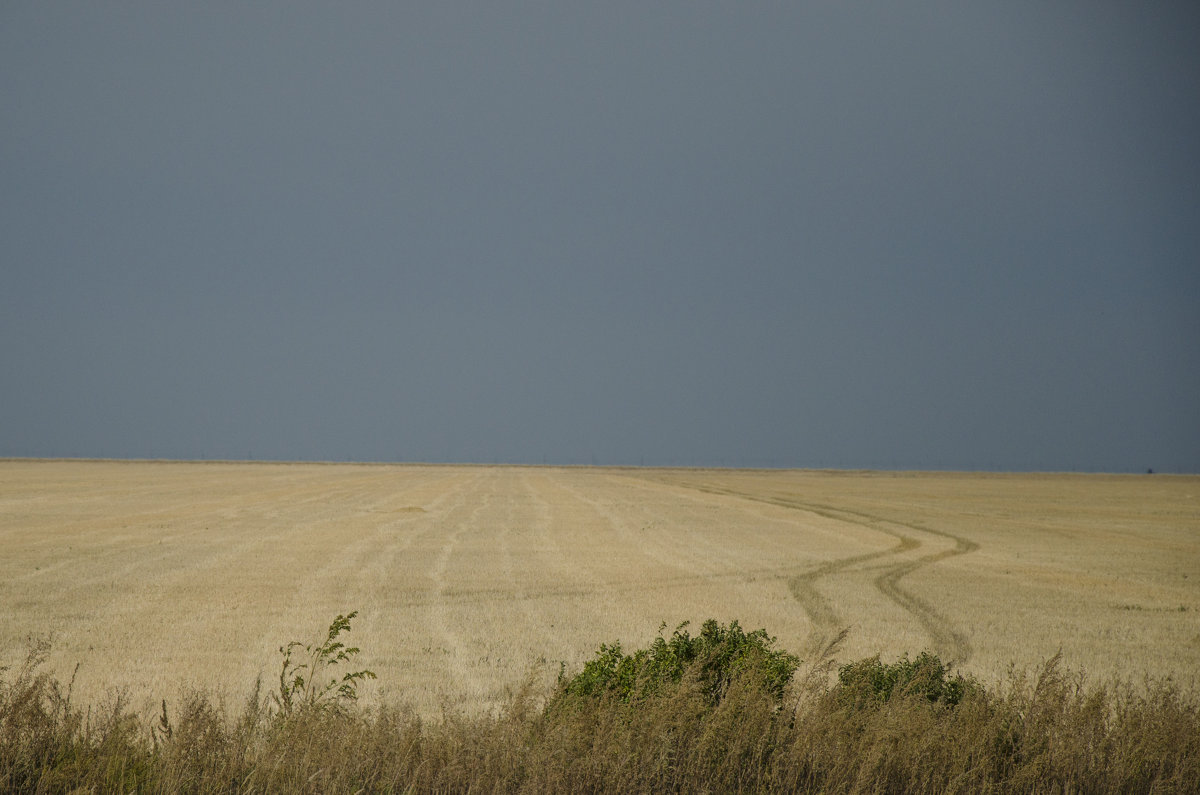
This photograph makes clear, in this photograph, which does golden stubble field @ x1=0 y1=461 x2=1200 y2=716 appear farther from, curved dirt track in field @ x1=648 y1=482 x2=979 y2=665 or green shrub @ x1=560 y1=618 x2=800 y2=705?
green shrub @ x1=560 y1=618 x2=800 y2=705

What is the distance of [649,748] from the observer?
7.27 meters

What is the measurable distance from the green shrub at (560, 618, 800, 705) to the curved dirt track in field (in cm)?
57

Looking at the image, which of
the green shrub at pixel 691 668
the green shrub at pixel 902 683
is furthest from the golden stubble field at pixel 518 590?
the green shrub at pixel 902 683

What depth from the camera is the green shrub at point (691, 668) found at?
8.73 meters

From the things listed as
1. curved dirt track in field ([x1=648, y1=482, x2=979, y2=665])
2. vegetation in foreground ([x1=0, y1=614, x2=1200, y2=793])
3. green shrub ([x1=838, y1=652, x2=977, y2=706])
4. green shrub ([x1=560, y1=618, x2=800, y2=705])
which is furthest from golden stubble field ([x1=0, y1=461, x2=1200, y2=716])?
green shrub ([x1=838, y1=652, x2=977, y2=706])

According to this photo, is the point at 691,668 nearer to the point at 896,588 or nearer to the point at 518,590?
the point at 518,590

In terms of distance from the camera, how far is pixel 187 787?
680 centimetres

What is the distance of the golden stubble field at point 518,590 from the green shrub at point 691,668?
5.88ft

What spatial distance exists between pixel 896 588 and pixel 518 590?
11013 millimetres

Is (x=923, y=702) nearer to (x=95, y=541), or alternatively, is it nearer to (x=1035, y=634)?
(x=1035, y=634)

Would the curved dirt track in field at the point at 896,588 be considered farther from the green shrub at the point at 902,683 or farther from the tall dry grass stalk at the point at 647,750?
the tall dry grass stalk at the point at 647,750

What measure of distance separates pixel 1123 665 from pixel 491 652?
11874mm

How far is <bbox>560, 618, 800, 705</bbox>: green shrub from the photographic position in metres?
8.73

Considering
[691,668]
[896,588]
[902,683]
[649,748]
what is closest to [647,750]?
[649,748]
